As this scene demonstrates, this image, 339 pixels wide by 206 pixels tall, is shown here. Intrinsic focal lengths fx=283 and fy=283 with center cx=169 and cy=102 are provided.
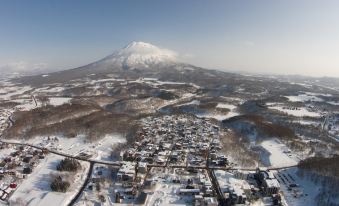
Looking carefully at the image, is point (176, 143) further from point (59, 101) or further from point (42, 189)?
point (59, 101)

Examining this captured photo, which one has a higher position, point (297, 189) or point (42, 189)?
point (297, 189)

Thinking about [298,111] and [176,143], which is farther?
[298,111]

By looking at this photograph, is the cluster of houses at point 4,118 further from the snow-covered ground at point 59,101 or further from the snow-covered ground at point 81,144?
the snow-covered ground at point 81,144

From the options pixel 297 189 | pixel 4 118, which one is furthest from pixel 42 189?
pixel 4 118

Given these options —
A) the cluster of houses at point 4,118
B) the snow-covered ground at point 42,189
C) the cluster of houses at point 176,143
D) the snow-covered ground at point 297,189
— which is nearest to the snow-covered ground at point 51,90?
the cluster of houses at point 4,118

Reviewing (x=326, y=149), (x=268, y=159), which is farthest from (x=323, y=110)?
(x=268, y=159)

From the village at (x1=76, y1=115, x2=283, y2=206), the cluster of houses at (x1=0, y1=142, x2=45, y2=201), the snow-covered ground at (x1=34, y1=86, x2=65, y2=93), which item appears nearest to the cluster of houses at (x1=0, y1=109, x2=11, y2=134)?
the cluster of houses at (x1=0, y1=142, x2=45, y2=201)

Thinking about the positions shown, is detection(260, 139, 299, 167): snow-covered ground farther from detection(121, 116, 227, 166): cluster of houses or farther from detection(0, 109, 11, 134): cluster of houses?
detection(0, 109, 11, 134): cluster of houses

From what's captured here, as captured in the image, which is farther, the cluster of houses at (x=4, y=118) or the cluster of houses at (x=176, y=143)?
the cluster of houses at (x=4, y=118)
